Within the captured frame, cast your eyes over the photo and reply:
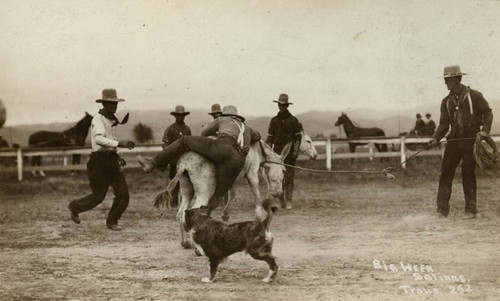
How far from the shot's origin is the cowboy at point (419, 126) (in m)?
10.1

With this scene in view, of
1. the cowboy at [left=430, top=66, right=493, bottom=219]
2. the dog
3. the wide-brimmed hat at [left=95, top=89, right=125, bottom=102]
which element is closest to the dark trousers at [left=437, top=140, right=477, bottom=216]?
the cowboy at [left=430, top=66, right=493, bottom=219]

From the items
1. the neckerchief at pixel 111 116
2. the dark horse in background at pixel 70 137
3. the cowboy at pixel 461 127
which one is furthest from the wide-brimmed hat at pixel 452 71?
the dark horse in background at pixel 70 137

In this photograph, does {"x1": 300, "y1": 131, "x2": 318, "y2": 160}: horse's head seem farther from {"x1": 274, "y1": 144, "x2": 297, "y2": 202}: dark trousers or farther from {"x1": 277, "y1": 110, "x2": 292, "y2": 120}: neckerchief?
{"x1": 277, "y1": 110, "x2": 292, "y2": 120}: neckerchief

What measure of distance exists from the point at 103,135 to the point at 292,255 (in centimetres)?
263

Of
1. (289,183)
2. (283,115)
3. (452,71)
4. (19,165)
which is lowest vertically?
(19,165)

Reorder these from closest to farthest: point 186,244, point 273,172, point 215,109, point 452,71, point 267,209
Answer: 1. point 267,209
2. point 186,244
3. point 452,71
4. point 273,172
5. point 215,109

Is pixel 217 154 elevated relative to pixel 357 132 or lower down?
elevated

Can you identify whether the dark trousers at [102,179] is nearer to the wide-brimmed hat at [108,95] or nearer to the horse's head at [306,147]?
the wide-brimmed hat at [108,95]

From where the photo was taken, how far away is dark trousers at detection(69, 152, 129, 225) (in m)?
6.64

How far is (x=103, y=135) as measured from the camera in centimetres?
636

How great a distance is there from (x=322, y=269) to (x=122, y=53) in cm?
404

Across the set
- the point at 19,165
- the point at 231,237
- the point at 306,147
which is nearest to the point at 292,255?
the point at 231,237

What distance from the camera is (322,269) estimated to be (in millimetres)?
5023

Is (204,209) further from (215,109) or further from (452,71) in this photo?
(452,71)
